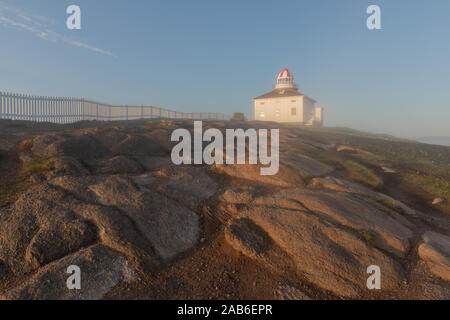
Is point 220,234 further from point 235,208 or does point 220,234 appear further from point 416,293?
point 416,293

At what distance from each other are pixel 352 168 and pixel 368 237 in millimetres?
5333

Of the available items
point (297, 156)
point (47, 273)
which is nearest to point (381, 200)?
point (297, 156)

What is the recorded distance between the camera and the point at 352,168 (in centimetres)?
946

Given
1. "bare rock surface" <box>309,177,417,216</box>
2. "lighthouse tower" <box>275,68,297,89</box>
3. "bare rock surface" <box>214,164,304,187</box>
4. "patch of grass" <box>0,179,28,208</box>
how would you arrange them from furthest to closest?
"lighthouse tower" <box>275,68,297,89</box>, "bare rock surface" <box>214,164,304,187</box>, "bare rock surface" <box>309,177,417,216</box>, "patch of grass" <box>0,179,28,208</box>

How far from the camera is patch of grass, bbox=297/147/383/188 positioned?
27.5ft

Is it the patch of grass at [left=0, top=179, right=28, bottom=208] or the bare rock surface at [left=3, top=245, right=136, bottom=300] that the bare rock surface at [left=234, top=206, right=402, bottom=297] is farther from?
the patch of grass at [left=0, top=179, right=28, bottom=208]

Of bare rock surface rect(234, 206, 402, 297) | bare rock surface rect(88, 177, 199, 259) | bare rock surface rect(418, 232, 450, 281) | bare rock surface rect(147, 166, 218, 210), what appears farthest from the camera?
bare rock surface rect(147, 166, 218, 210)

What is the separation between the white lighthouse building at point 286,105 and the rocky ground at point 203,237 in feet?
103

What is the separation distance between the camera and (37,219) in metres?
4.80

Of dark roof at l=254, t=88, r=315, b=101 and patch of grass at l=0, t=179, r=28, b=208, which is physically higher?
dark roof at l=254, t=88, r=315, b=101

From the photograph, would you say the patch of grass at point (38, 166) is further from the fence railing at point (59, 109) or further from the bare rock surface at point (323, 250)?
the fence railing at point (59, 109)

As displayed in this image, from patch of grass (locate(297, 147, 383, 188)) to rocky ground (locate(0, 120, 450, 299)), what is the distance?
139 cm

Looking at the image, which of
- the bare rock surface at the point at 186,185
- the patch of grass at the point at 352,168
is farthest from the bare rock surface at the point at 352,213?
the patch of grass at the point at 352,168

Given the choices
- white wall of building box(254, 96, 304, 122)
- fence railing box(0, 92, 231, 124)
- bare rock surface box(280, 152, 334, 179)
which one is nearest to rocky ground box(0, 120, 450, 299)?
bare rock surface box(280, 152, 334, 179)
